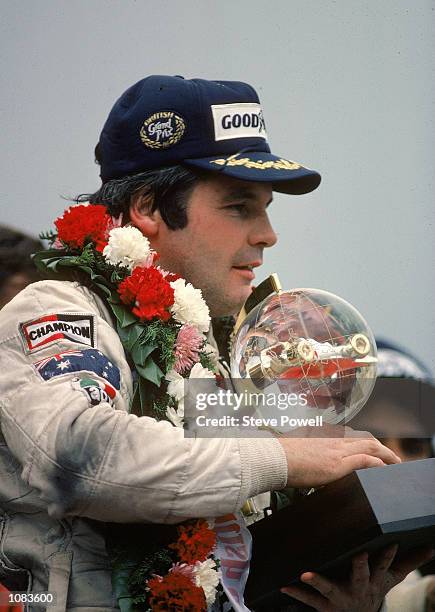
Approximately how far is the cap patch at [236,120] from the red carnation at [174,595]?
1.12 metres

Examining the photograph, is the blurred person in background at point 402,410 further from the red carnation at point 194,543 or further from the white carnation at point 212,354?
the red carnation at point 194,543

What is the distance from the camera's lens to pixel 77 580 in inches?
78.0

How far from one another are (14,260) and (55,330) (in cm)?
83

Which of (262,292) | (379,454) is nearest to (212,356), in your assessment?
(262,292)

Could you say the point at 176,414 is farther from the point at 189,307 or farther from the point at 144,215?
the point at 144,215

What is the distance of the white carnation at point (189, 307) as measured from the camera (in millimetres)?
2268

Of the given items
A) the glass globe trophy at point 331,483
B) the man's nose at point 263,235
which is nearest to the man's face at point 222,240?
the man's nose at point 263,235

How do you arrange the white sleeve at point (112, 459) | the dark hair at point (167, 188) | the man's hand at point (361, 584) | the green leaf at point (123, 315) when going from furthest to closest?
the dark hair at point (167, 188) → the green leaf at point (123, 315) → the man's hand at point (361, 584) → the white sleeve at point (112, 459)

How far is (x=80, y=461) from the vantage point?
1.82 metres

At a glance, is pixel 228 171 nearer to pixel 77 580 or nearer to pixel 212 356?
pixel 212 356

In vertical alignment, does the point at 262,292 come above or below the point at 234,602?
above

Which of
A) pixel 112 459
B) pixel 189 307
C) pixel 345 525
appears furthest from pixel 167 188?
pixel 345 525

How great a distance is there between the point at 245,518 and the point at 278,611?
228mm

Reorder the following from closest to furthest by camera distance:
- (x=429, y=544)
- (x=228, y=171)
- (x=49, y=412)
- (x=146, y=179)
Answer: (x=49, y=412) → (x=429, y=544) → (x=228, y=171) → (x=146, y=179)
